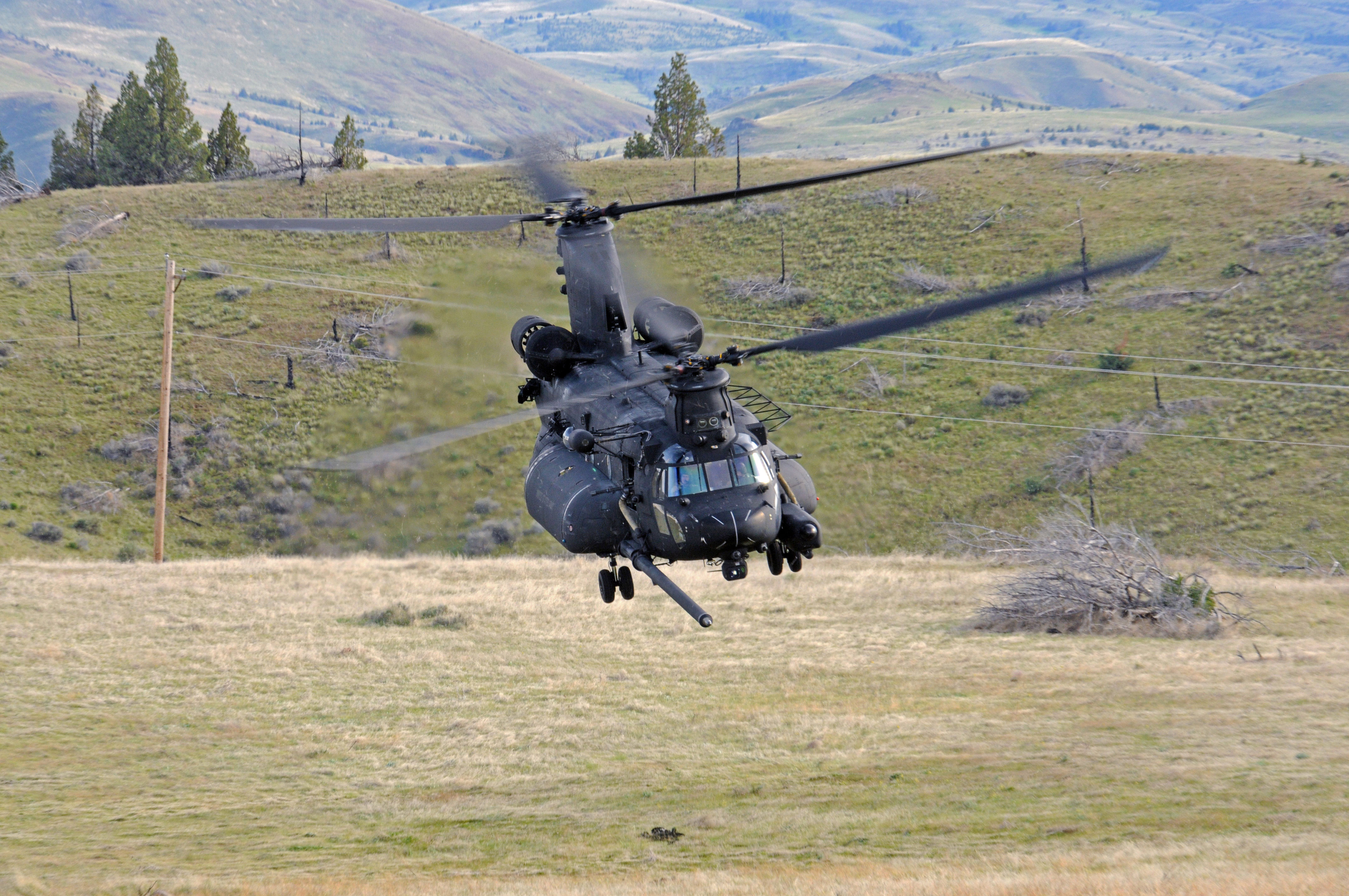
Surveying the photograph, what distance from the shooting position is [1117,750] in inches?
747

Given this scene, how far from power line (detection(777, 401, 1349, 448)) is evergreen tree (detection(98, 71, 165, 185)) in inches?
2051

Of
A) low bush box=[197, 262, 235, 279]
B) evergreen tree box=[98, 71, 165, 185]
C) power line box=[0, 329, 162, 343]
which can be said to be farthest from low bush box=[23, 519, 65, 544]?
evergreen tree box=[98, 71, 165, 185]

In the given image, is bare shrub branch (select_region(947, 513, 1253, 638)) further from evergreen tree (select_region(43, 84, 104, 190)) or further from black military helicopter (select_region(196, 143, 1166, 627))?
evergreen tree (select_region(43, 84, 104, 190))

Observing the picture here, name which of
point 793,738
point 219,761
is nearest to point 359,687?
point 219,761

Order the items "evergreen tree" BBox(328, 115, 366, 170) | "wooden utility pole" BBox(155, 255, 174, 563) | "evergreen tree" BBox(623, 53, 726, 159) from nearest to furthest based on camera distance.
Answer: "wooden utility pole" BBox(155, 255, 174, 563) → "evergreen tree" BBox(328, 115, 366, 170) → "evergreen tree" BBox(623, 53, 726, 159)

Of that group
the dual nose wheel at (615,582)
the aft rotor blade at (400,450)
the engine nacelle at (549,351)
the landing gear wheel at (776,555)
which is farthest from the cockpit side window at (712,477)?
the engine nacelle at (549,351)

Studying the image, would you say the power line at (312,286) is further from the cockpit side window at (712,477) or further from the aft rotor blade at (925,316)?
the aft rotor blade at (925,316)

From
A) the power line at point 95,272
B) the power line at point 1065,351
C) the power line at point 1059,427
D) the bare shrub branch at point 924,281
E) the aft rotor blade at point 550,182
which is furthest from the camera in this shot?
the power line at point 95,272

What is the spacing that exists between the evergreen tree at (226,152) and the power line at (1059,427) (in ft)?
163

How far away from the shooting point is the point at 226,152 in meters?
81.3

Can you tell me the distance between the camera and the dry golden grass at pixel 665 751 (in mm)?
15398

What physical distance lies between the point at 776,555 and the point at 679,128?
230 ft

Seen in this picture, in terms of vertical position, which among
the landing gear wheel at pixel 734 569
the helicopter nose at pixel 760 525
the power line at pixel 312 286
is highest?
the power line at pixel 312 286

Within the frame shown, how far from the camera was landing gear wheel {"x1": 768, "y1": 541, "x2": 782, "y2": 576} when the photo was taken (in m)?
15.8
